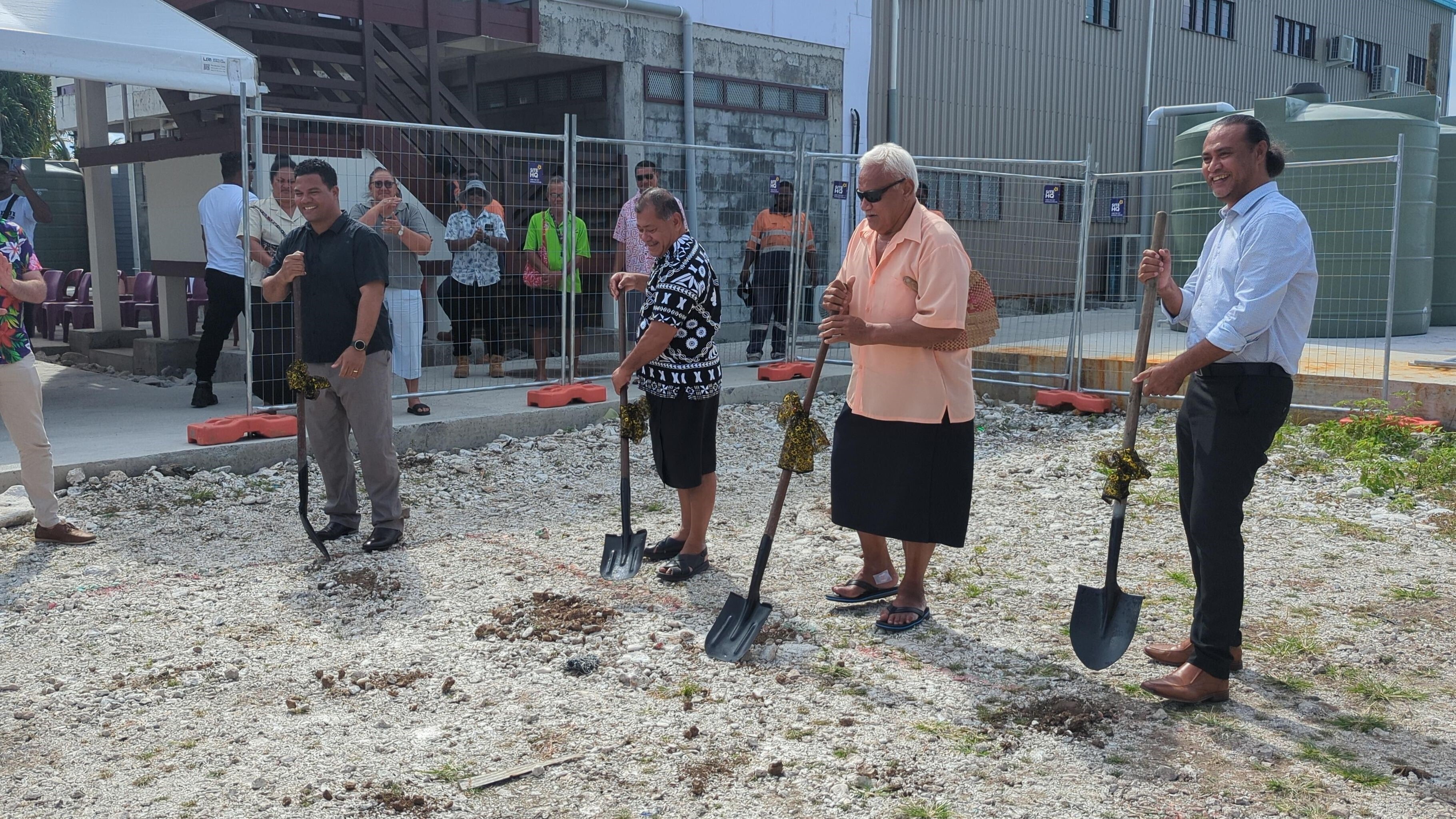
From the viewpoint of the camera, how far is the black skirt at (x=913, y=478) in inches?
173

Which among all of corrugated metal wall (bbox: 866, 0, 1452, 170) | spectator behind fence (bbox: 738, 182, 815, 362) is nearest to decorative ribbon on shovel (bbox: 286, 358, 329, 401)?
spectator behind fence (bbox: 738, 182, 815, 362)

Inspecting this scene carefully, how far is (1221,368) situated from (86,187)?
35.6ft

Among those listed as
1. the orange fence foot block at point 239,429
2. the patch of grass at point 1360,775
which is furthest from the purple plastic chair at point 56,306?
the patch of grass at point 1360,775

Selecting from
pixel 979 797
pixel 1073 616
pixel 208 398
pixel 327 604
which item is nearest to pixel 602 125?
pixel 208 398

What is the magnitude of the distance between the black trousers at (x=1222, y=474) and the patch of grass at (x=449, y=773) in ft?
7.90

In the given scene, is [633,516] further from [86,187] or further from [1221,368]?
[86,187]

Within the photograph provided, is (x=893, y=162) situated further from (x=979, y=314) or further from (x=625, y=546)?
(x=625, y=546)

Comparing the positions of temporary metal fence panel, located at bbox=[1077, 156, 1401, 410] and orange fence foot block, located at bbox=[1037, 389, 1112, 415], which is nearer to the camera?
temporary metal fence panel, located at bbox=[1077, 156, 1401, 410]

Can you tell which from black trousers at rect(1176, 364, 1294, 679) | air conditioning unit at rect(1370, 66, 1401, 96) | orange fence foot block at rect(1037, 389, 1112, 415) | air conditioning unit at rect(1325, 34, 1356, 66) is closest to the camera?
black trousers at rect(1176, 364, 1294, 679)

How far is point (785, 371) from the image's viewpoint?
10.2m

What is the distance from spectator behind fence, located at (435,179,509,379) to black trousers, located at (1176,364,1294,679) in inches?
247

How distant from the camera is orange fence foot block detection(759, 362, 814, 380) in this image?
1016 cm

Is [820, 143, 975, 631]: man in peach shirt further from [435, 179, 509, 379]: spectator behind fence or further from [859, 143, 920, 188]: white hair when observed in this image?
[435, 179, 509, 379]: spectator behind fence

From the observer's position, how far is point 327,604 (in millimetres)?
5000
